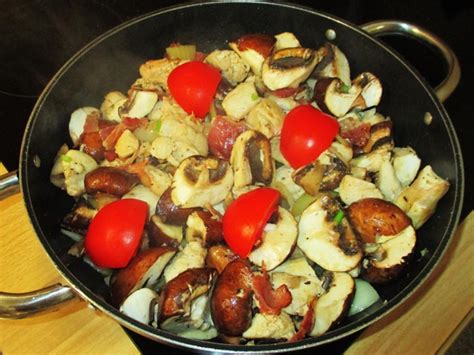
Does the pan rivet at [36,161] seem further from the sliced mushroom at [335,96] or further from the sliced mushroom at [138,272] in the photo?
the sliced mushroom at [335,96]

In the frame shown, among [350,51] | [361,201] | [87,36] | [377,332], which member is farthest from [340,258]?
[87,36]

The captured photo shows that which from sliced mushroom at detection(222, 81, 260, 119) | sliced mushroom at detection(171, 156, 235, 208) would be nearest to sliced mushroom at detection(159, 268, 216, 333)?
sliced mushroom at detection(171, 156, 235, 208)

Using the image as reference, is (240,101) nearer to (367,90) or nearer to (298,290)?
(367,90)

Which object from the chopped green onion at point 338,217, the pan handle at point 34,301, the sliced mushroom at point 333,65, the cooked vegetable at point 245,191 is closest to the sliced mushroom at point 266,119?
the cooked vegetable at point 245,191

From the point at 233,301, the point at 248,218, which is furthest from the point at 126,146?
the point at 233,301

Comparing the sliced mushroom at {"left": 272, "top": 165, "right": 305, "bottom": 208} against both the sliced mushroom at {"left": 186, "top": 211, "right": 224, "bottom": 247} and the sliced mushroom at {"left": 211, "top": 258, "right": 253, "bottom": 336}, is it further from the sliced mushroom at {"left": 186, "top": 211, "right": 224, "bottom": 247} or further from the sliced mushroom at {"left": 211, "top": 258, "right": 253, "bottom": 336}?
the sliced mushroom at {"left": 211, "top": 258, "right": 253, "bottom": 336}
